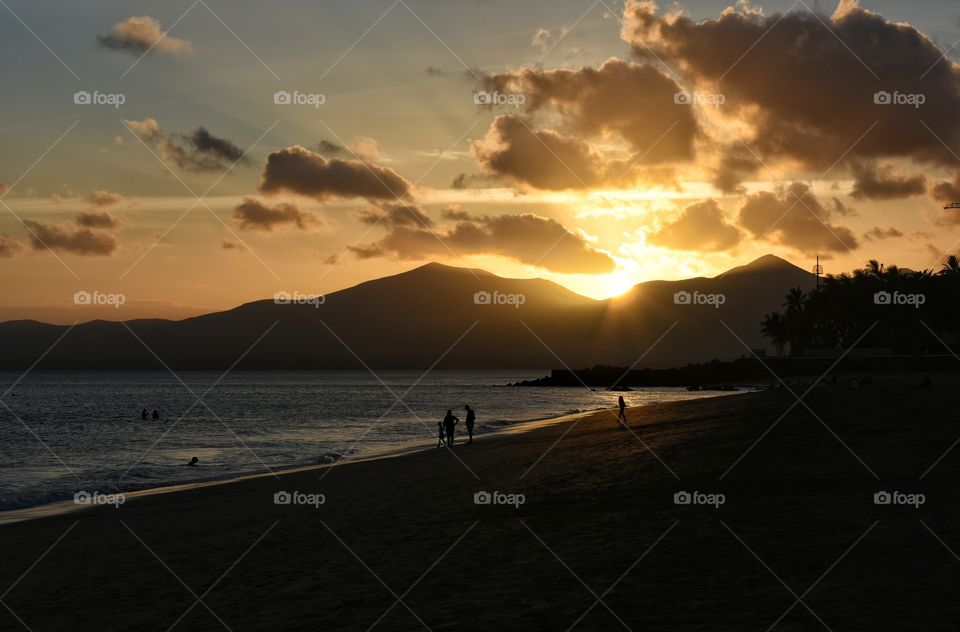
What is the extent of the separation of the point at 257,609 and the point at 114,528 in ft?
35.5

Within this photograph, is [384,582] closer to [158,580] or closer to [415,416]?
[158,580]

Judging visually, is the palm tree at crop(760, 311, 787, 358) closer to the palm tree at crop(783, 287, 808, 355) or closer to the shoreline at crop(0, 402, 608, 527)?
the palm tree at crop(783, 287, 808, 355)

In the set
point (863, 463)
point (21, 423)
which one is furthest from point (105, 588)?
point (21, 423)

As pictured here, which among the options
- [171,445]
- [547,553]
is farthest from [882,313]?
[547,553]

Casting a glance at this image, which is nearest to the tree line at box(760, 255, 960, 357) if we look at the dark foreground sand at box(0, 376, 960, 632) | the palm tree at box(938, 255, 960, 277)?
the palm tree at box(938, 255, 960, 277)

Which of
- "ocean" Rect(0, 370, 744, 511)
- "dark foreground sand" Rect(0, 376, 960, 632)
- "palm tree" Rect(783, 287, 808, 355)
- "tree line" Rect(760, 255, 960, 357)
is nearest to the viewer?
"dark foreground sand" Rect(0, 376, 960, 632)

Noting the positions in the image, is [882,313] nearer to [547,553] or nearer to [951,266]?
[951,266]

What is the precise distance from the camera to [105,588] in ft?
47.5

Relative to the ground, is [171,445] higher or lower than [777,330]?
lower

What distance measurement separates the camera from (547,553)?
1441cm

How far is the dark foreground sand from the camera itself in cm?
1109

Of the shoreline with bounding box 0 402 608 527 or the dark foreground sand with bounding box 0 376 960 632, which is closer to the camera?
the dark foreground sand with bounding box 0 376 960 632

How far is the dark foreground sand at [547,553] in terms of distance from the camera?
11094mm

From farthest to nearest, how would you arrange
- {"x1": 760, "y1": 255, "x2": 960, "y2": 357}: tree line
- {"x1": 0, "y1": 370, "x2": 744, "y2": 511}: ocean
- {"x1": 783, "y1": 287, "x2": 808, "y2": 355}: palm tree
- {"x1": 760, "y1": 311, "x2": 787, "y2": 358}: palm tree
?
{"x1": 760, "y1": 311, "x2": 787, "y2": 358}: palm tree < {"x1": 783, "y1": 287, "x2": 808, "y2": 355}: palm tree < {"x1": 760, "y1": 255, "x2": 960, "y2": 357}: tree line < {"x1": 0, "y1": 370, "x2": 744, "y2": 511}: ocean
